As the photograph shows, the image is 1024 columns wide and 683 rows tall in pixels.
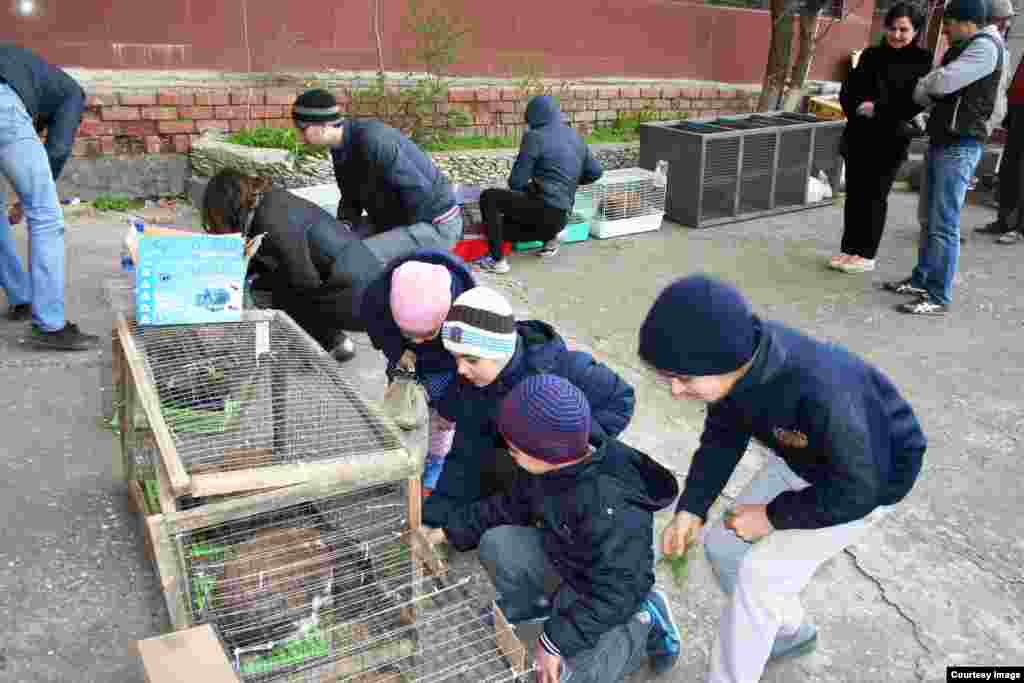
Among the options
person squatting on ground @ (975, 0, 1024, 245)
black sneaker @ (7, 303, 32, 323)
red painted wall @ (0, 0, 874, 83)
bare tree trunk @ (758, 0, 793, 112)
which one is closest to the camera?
black sneaker @ (7, 303, 32, 323)

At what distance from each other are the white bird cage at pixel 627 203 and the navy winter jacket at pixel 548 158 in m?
0.81

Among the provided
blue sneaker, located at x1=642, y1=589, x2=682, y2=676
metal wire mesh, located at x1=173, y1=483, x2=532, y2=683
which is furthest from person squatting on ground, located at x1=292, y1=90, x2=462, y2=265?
blue sneaker, located at x1=642, y1=589, x2=682, y2=676

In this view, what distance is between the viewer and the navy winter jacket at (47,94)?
14.0ft

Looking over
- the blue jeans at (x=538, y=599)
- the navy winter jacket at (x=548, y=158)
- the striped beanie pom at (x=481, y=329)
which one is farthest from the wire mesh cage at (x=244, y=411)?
the navy winter jacket at (x=548, y=158)

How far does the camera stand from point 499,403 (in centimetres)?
278

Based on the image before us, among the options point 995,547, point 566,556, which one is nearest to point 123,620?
point 566,556

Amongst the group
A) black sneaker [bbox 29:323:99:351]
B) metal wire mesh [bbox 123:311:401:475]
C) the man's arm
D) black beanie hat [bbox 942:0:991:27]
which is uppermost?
black beanie hat [bbox 942:0:991:27]

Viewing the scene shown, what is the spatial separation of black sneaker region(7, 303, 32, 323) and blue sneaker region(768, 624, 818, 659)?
4225 millimetres

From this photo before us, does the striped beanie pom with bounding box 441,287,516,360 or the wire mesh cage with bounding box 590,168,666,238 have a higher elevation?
the striped beanie pom with bounding box 441,287,516,360

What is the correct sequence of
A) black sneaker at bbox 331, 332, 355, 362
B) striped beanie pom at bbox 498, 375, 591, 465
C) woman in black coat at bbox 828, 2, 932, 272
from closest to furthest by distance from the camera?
1. striped beanie pom at bbox 498, 375, 591, 465
2. black sneaker at bbox 331, 332, 355, 362
3. woman in black coat at bbox 828, 2, 932, 272

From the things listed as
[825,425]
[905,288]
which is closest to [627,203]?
[905,288]

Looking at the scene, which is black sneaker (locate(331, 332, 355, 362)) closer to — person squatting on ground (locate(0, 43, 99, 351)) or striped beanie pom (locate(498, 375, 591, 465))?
person squatting on ground (locate(0, 43, 99, 351))

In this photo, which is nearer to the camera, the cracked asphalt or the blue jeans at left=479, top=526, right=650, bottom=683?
the blue jeans at left=479, top=526, right=650, bottom=683

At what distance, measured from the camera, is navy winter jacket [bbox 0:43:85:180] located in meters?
4.28
